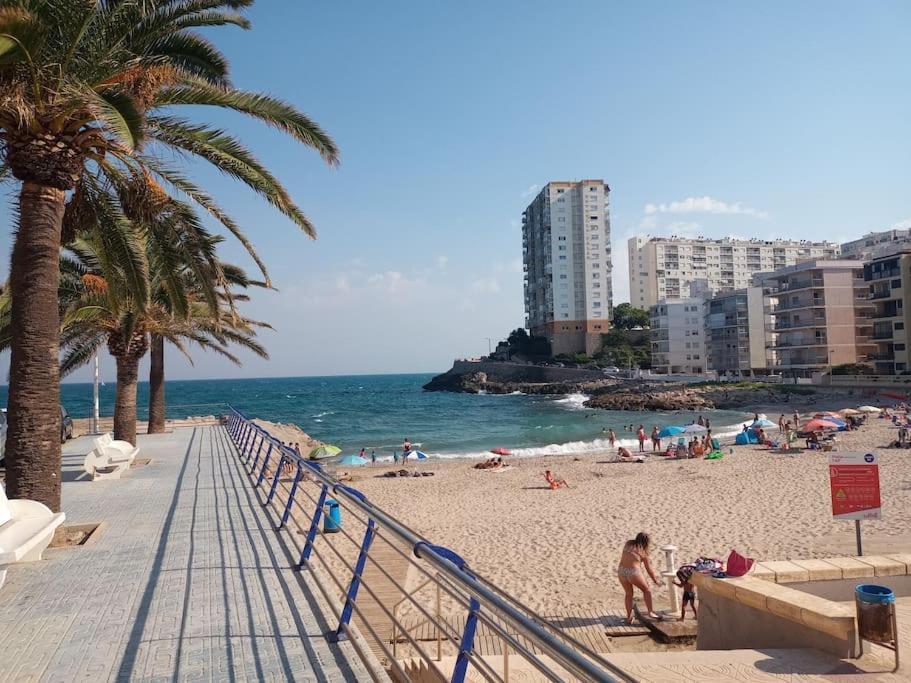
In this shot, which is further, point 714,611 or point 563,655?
point 714,611

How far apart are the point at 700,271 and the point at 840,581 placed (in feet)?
433

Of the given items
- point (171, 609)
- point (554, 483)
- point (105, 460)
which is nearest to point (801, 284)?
point (554, 483)

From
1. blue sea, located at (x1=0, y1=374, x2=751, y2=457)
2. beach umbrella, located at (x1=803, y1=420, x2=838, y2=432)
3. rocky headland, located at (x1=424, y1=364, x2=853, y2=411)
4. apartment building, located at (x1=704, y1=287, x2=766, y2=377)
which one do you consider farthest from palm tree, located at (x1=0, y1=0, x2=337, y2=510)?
apartment building, located at (x1=704, y1=287, x2=766, y2=377)

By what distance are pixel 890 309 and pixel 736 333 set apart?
24.1 meters

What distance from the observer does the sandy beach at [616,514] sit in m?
12.8

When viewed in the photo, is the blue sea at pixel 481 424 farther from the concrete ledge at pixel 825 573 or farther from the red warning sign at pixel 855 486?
the concrete ledge at pixel 825 573

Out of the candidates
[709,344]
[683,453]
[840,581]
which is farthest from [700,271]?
[840,581]

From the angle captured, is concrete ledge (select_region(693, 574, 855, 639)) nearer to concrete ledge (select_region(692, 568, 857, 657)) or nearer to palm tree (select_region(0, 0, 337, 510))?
concrete ledge (select_region(692, 568, 857, 657))

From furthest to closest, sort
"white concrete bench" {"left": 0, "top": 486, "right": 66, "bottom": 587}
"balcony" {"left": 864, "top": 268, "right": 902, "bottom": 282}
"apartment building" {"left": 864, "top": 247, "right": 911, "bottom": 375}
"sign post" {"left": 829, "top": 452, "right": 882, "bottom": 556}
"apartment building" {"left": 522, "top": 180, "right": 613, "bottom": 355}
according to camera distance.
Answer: "apartment building" {"left": 522, "top": 180, "right": 613, "bottom": 355} → "balcony" {"left": 864, "top": 268, "right": 902, "bottom": 282} → "apartment building" {"left": 864, "top": 247, "right": 911, "bottom": 375} → "sign post" {"left": 829, "top": 452, "right": 882, "bottom": 556} → "white concrete bench" {"left": 0, "top": 486, "right": 66, "bottom": 587}

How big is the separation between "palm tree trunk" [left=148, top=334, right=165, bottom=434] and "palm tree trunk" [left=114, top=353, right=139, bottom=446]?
5874 millimetres

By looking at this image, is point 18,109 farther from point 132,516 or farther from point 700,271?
point 700,271

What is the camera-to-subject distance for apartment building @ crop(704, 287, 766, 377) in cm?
7619

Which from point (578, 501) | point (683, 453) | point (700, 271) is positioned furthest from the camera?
point (700, 271)

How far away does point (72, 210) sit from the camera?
9406mm
